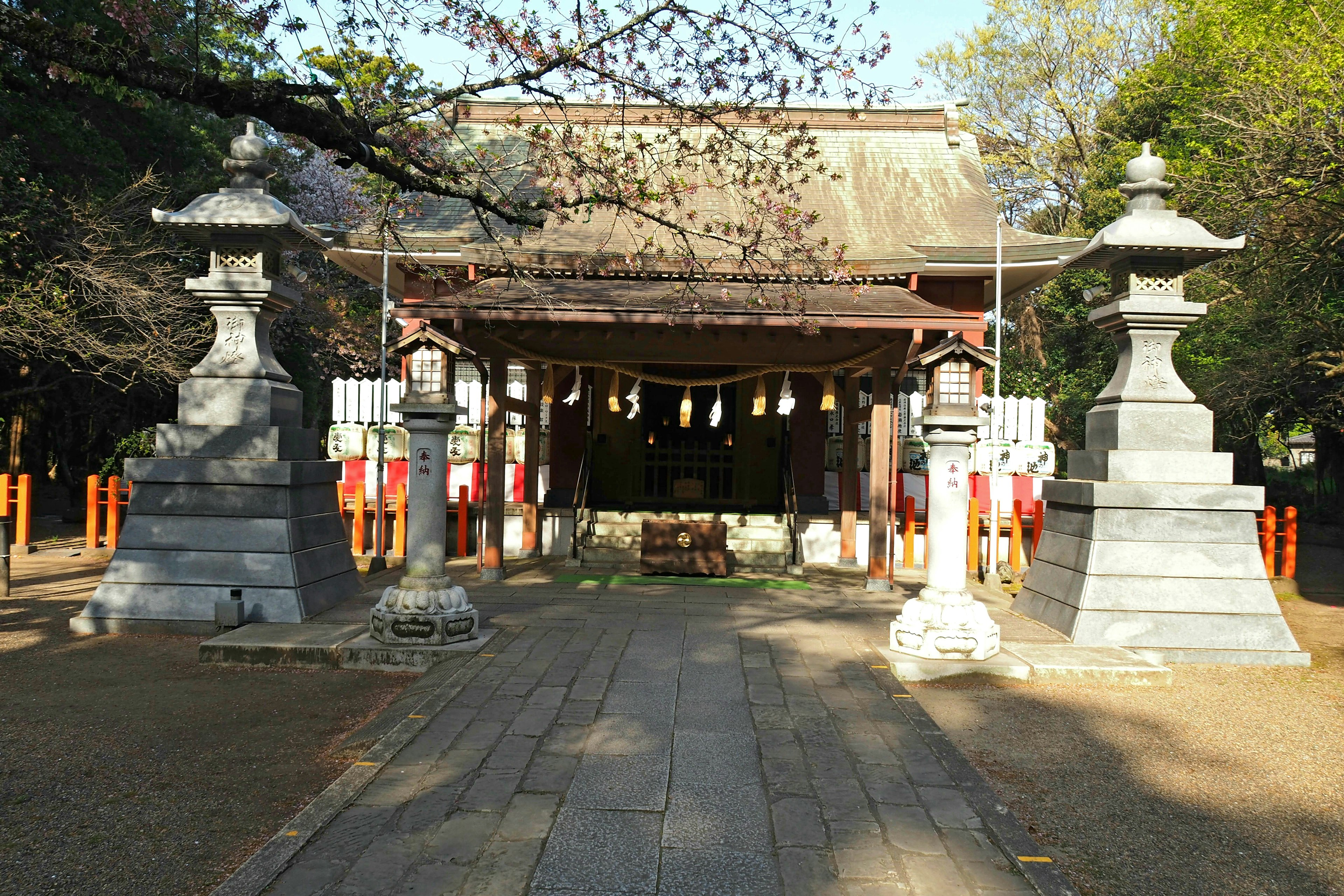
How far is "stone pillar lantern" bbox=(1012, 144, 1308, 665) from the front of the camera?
7.95 meters

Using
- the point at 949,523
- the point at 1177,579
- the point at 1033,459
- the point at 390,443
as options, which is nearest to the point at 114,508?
the point at 390,443

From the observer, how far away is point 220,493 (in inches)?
333

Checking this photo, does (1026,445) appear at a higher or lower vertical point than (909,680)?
higher

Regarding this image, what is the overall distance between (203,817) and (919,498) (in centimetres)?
1303

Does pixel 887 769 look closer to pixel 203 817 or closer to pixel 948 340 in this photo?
pixel 203 817

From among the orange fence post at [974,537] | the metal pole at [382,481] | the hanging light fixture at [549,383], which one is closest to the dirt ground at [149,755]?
the metal pole at [382,481]

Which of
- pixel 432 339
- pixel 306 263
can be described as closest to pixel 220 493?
pixel 432 339

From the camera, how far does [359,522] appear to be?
1312cm

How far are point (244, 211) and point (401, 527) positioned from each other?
5313mm

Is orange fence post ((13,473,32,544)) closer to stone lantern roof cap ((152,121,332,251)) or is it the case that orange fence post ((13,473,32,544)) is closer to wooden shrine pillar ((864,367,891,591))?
stone lantern roof cap ((152,121,332,251))

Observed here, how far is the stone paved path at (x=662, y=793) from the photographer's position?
362 centimetres

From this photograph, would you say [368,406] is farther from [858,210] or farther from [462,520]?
[858,210]

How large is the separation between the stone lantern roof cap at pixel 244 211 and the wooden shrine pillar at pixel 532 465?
422 cm

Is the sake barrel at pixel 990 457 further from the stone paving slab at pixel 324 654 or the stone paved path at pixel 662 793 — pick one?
the stone paving slab at pixel 324 654
